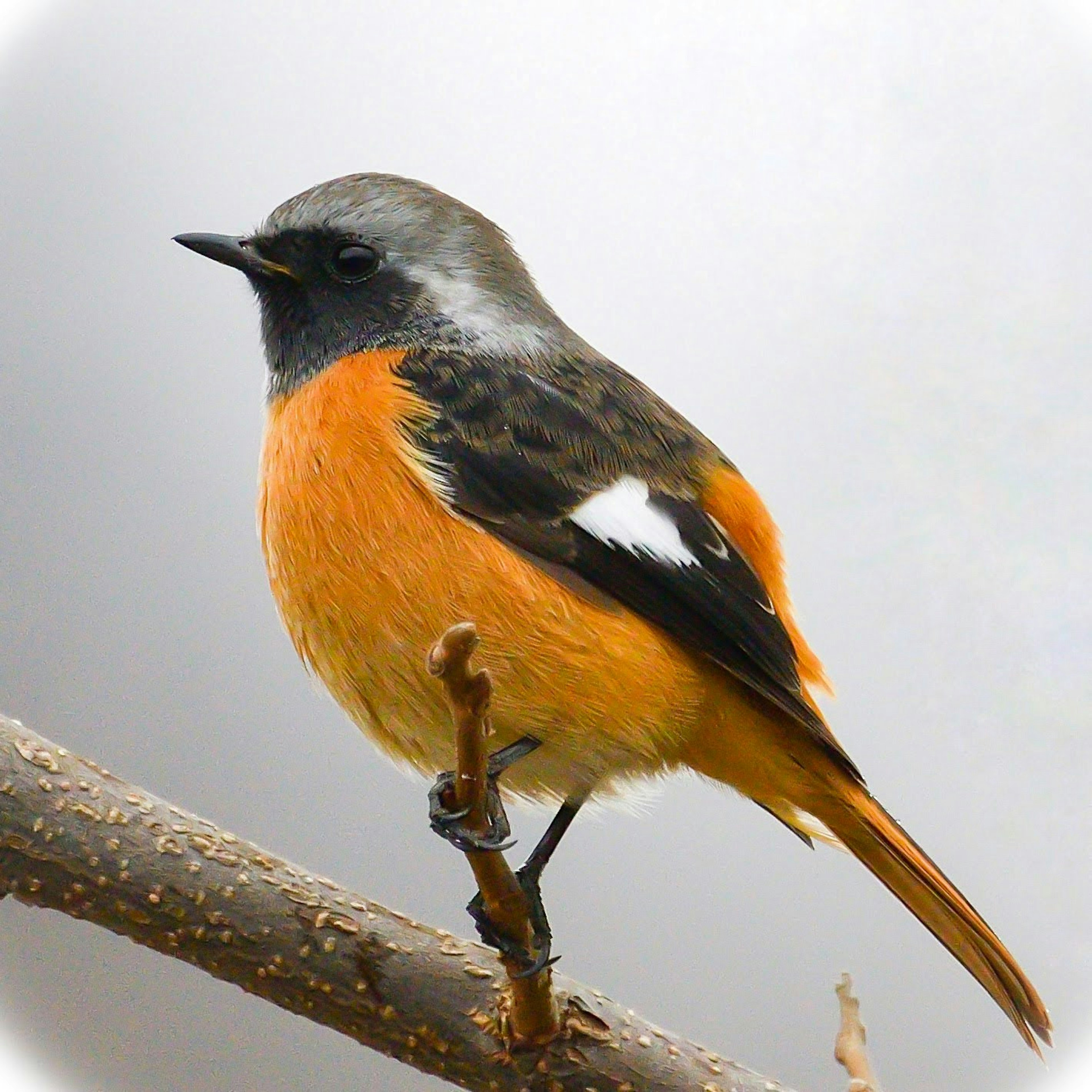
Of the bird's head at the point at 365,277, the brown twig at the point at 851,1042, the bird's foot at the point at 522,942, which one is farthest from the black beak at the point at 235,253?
the brown twig at the point at 851,1042

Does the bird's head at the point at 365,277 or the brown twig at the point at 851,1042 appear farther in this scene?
the bird's head at the point at 365,277

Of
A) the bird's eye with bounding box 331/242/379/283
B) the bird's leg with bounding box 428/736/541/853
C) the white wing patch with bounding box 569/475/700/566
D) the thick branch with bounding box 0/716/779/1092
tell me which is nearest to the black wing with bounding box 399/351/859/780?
the white wing patch with bounding box 569/475/700/566

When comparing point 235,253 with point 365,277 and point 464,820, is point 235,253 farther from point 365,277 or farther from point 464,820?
point 464,820

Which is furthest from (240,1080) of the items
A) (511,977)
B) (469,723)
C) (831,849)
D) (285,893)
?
(469,723)

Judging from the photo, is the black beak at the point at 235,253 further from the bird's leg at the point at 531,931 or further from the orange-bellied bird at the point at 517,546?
the bird's leg at the point at 531,931

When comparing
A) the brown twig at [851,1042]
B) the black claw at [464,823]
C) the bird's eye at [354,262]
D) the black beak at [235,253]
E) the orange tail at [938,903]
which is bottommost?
the brown twig at [851,1042]

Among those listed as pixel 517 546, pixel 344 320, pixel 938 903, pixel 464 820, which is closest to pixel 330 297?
pixel 344 320
